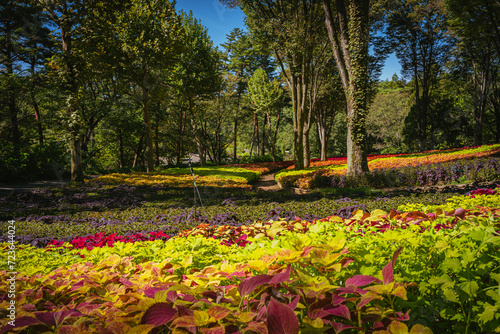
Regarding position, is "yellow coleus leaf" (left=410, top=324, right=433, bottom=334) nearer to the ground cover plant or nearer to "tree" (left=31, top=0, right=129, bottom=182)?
the ground cover plant

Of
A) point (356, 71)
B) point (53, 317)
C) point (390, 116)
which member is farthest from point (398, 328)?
point (390, 116)

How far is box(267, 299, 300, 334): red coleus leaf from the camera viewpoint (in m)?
0.61

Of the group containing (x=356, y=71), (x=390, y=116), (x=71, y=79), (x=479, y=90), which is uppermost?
(x=479, y=90)

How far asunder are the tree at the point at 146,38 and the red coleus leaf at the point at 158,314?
57.8 feet

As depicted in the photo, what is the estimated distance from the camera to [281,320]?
0.63 meters

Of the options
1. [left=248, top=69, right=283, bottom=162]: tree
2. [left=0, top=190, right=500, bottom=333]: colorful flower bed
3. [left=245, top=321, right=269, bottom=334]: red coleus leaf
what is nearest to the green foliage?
[left=0, top=190, right=500, bottom=333]: colorful flower bed

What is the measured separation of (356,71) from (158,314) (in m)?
10.9

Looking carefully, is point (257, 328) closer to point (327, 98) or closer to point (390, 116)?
point (327, 98)

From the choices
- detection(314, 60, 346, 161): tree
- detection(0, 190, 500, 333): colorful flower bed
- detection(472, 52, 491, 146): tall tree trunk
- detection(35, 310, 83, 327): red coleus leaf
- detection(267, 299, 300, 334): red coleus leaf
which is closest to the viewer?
detection(267, 299, 300, 334): red coleus leaf

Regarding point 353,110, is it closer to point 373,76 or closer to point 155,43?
point 155,43

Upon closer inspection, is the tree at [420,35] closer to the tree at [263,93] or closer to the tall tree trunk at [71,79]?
the tree at [263,93]

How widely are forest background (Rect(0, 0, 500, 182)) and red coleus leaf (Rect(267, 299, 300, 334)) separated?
10.4 metres

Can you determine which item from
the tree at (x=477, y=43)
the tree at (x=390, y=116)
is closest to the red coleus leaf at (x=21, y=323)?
the tree at (x=477, y=43)

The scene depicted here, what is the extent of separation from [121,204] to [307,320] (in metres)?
8.04
